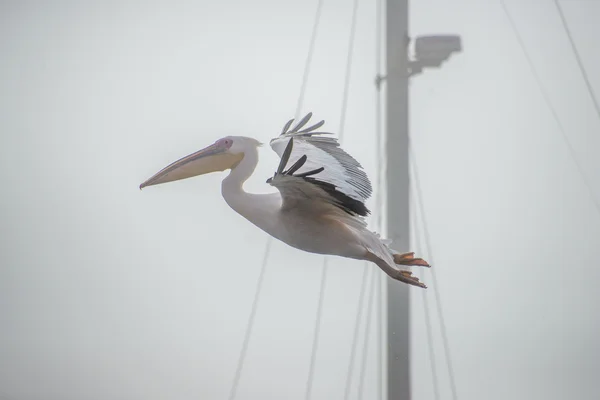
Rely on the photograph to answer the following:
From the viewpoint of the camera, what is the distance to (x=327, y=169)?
111 inches

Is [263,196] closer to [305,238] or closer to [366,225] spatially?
[305,238]

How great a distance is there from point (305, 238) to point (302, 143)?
17.6 inches

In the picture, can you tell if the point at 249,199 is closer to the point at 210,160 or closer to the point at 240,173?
the point at 240,173

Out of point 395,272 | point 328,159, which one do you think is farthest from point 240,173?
point 395,272

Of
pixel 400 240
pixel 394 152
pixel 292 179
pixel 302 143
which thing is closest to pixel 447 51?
pixel 394 152

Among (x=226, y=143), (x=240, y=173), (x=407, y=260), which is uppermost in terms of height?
(x=226, y=143)

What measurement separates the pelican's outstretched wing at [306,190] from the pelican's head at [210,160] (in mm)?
452

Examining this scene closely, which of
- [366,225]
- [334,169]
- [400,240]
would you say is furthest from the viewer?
[400,240]

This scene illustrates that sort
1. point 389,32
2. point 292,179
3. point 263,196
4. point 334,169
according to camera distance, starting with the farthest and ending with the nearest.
A: point 389,32 → point 263,196 → point 334,169 → point 292,179

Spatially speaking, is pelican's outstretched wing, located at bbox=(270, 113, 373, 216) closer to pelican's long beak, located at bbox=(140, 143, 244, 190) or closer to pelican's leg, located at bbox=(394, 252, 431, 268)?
pelican's long beak, located at bbox=(140, 143, 244, 190)

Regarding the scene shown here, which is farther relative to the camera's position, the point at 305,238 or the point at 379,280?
the point at 379,280

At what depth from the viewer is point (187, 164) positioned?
325 cm

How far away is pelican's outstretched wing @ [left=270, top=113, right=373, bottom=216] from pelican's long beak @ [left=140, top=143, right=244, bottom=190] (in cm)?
22

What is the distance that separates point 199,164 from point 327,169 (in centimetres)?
72
